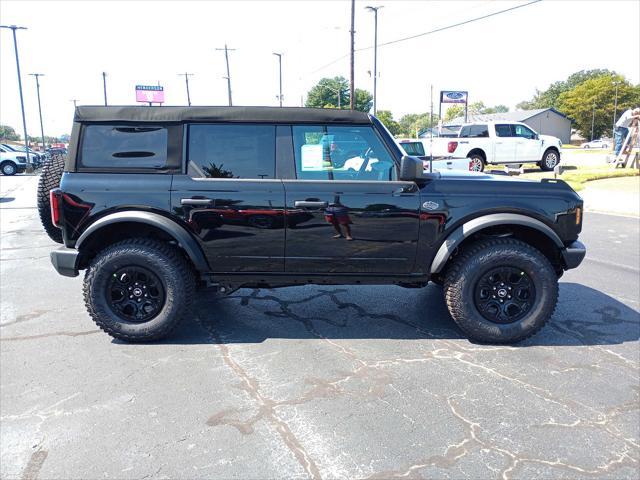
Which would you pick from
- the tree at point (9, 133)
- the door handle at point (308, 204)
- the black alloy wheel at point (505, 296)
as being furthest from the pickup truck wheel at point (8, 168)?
the tree at point (9, 133)

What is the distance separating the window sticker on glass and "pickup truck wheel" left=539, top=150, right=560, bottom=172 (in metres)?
18.9

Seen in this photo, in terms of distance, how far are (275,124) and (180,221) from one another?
3.62 feet

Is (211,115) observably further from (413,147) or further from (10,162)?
(10,162)

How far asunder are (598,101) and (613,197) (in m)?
84.2

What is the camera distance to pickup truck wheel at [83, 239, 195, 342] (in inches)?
153

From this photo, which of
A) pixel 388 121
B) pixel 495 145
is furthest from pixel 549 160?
pixel 388 121

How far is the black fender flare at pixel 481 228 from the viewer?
377 cm

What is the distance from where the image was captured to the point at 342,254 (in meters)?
3.89

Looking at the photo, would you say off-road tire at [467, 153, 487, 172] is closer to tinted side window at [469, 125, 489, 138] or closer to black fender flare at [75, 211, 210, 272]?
tinted side window at [469, 125, 489, 138]

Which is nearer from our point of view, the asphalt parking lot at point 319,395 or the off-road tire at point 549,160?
the asphalt parking lot at point 319,395

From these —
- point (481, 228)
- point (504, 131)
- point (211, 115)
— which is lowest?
point (481, 228)

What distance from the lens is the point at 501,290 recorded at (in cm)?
399

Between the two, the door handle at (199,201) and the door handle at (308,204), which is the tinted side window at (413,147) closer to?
the door handle at (308,204)

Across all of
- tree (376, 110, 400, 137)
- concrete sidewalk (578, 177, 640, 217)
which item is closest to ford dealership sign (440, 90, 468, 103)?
concrete sidewalk (578, 177, 640, 217)
